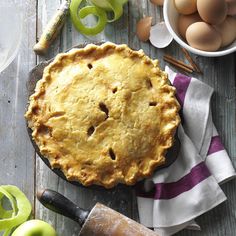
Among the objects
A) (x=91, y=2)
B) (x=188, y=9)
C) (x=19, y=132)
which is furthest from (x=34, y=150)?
(x=188, y=9)

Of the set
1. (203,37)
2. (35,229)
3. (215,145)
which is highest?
(203,37)

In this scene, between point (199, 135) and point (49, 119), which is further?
point (199, 135)

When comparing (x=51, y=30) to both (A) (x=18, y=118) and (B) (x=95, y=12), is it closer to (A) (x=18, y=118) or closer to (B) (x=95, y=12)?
(B) (x=95, y=12)

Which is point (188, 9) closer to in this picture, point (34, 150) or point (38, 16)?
point (38, 16)

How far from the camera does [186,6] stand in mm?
1752

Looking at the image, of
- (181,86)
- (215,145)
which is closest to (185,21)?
(181,86)

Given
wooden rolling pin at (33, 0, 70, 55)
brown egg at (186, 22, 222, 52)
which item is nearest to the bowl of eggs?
brown egg at (186, 22, 222, 52)

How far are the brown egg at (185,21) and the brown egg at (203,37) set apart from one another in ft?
0.11

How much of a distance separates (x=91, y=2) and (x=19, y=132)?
403 mm

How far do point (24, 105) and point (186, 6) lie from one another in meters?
0.51

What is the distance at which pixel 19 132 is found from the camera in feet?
6.06

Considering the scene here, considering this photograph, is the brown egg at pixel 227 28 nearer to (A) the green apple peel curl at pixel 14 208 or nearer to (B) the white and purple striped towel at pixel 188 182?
(B) the white and purple striped towel at pixel 188 182

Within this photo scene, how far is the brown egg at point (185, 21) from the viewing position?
1.78 meters

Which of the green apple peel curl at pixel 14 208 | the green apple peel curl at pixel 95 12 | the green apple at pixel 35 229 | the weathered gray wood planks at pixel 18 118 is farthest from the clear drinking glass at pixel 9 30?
the green apple at pixel 35 229
